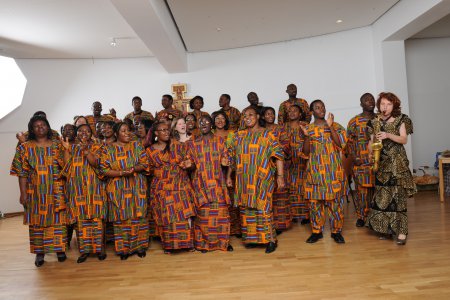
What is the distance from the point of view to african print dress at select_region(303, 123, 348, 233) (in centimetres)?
416

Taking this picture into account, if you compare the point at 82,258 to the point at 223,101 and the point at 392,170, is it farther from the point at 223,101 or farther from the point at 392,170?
the point at 392,170

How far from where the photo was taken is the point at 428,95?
8.38 m

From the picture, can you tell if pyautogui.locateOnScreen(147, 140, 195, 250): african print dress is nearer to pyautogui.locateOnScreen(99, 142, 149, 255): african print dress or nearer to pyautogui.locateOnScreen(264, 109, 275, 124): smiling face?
pyautogui.locateOnScreen(99, 142, 149, 255): african print dress

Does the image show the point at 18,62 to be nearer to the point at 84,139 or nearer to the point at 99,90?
the point at 99,90

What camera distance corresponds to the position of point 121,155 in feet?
13.3

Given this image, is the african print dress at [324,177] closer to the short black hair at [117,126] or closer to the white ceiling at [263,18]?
the short black hair at [117,126]

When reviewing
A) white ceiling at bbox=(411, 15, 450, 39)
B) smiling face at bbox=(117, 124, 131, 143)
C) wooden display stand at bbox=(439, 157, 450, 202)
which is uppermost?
white ceiling at bbox=(411, 15, 450, 39)

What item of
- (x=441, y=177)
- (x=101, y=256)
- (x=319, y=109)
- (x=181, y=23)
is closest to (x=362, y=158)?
(x=319, y=109)

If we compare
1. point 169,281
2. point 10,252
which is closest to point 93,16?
point 10,252

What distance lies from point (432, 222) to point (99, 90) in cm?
749

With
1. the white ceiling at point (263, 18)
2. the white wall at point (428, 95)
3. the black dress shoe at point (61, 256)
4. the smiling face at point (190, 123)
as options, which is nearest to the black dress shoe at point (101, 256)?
the black dress shoe at point (61, 256)

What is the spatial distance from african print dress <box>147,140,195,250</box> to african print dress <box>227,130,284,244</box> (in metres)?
0.62

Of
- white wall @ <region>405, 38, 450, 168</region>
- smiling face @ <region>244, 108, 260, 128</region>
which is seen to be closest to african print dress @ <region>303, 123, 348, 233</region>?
smiling face @ <region>244, 108, 260, 128</region>

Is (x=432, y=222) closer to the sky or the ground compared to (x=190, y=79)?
closer to the ground
